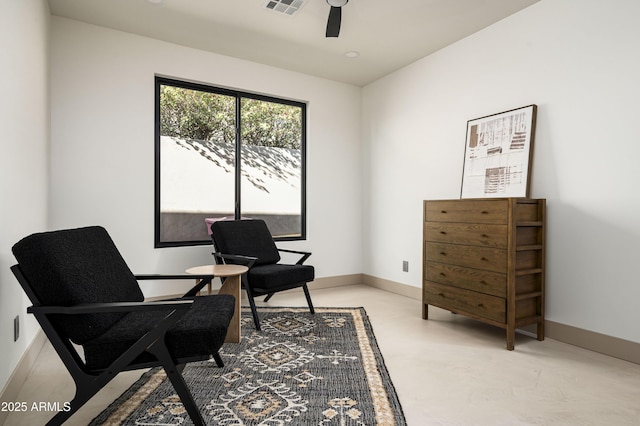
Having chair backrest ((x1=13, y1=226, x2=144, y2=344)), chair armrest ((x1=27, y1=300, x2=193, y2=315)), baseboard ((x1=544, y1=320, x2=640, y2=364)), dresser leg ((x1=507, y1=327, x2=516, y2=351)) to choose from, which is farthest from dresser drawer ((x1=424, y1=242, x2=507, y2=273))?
chair backrest ((x1=13, y1=226, x2=144, y2=344))

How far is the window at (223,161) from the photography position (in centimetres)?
400

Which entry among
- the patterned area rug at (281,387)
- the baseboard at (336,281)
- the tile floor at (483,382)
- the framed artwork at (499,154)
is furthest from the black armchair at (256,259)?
the framed artwork at (499,154)

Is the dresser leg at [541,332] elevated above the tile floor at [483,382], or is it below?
above

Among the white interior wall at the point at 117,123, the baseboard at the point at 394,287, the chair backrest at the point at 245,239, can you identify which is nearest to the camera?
the white interior wall at the point at 117,123

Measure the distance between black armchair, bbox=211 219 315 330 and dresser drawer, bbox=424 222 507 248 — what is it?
1.16 metres

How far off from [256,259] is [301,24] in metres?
2.19

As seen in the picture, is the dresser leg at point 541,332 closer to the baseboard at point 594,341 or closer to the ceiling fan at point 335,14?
the baseboard at point 594,341

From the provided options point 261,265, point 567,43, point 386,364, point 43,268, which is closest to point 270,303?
point 261,265

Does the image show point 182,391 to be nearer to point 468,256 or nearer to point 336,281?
point 468,256

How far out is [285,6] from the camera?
10.3ft

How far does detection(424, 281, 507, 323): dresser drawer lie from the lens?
2.80 m

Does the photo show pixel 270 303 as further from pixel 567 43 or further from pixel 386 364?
pixel 567 43

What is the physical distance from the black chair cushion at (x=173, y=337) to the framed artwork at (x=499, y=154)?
260 cm

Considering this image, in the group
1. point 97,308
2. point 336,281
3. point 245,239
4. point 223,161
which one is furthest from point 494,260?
point 223,161
